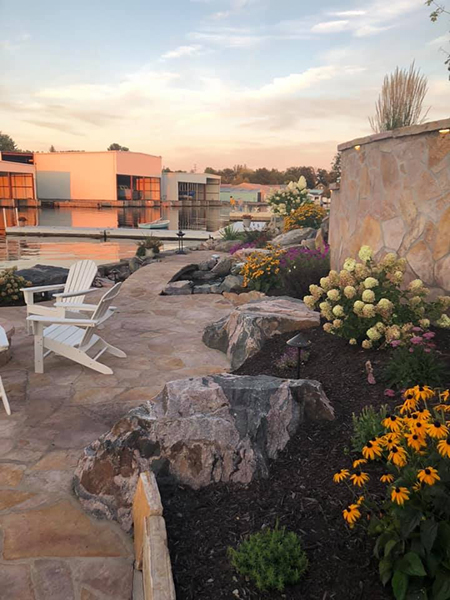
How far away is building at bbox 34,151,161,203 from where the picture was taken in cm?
5116

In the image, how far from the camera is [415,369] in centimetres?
310

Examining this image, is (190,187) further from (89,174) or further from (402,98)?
(402,98)

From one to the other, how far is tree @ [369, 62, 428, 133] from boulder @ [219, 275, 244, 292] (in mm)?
3949

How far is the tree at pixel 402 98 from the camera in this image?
25.3 ft

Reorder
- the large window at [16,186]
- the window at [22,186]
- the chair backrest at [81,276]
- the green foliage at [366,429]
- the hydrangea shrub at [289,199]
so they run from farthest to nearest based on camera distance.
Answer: the window at [22,186], the large window at [16,186], the hydrangea shrub at [289,199], the chair backrest at [81,276], the green foliage at [366,429]

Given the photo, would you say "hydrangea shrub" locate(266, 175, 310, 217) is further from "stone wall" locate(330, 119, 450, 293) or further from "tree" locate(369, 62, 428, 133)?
"stone wall" locate(330, 119, 450, 293)

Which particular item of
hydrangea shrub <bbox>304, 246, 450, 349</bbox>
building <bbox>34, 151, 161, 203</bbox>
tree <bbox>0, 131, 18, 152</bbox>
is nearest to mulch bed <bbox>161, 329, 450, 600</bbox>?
hydrangea shrub <bbox>304, 246, 450, 349</bbox>

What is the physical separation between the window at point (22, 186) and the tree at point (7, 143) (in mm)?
23130

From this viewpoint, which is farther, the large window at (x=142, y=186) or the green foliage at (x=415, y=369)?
the large window at (x=142, y=186)

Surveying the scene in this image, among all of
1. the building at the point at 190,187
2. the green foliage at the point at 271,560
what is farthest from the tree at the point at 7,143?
the green foliage at the point at 271,560

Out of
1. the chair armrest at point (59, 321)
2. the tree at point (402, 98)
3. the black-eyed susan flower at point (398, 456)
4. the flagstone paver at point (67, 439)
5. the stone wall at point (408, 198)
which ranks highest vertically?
the tree at point (402, 98)

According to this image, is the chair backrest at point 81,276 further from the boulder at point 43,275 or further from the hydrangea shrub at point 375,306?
the hydrangea shrub at point 375,306

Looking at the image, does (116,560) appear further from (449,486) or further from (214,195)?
(214,195)

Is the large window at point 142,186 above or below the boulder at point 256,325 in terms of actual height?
above
